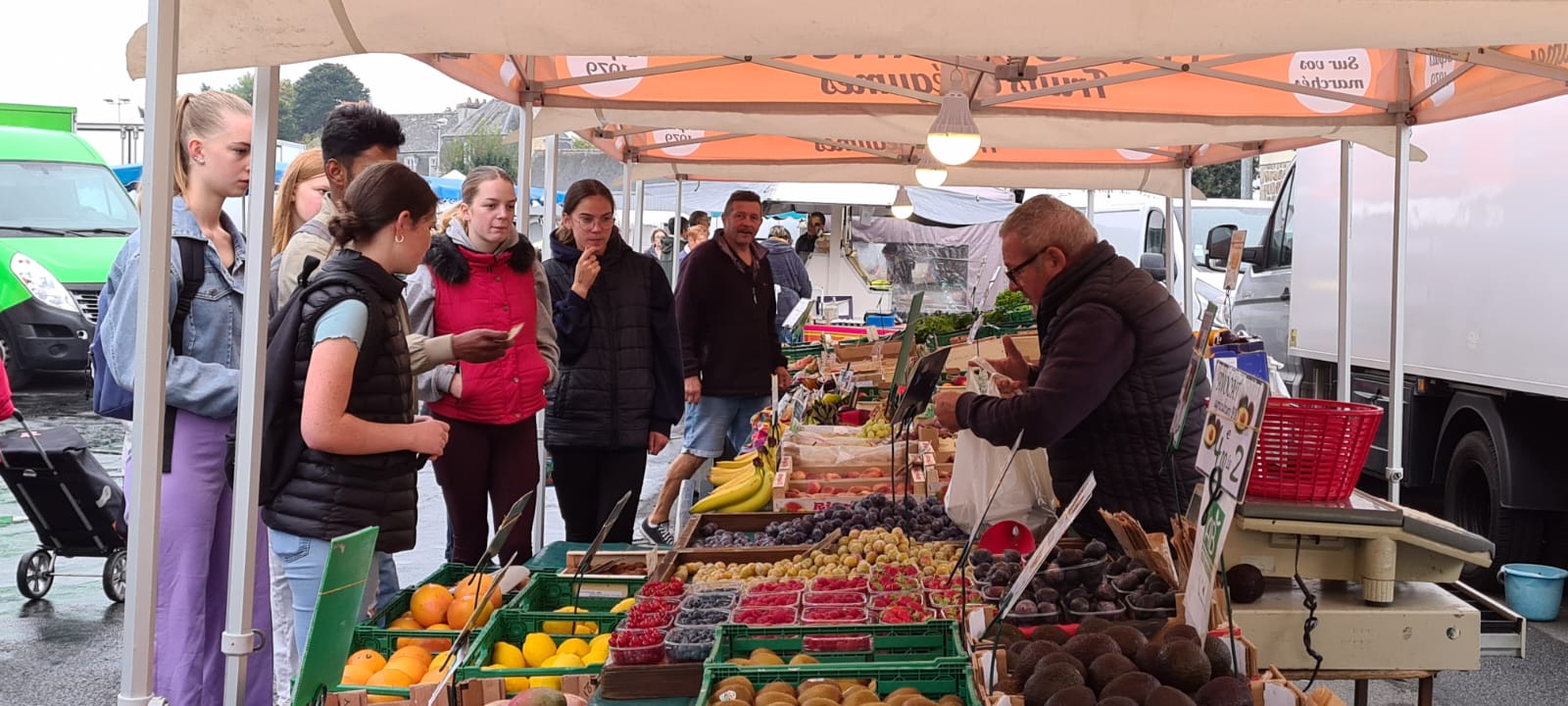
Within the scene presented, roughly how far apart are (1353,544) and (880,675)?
1382 millimetres

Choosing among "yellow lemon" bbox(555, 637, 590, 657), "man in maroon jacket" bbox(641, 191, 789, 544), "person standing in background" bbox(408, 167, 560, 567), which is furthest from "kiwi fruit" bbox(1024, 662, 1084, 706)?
"man in maroon jacket" bbox(641, 191, 789, 544)

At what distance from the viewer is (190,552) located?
136 inches

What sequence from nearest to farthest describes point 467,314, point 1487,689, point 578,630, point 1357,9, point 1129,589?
1. point 1357,9
2. point 1129,589
3. point 578,630
4. point 467,314
5. point 1487,689

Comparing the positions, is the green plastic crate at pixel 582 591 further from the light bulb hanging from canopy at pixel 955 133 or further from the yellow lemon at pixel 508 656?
the light bulb hanging from canopy at pixel 955 133

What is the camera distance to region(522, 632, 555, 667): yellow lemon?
2957 millimetres

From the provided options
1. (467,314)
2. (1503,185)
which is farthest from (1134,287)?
(1503,185)

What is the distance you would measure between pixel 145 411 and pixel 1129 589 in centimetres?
209

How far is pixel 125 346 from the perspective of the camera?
3225 millimetres

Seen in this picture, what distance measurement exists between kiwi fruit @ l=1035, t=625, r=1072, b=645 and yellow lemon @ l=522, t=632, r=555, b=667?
1.09 m

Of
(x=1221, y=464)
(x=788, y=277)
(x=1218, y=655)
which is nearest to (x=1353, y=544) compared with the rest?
(x=1218, y=655)

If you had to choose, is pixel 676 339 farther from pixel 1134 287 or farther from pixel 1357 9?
pixel 1357 9

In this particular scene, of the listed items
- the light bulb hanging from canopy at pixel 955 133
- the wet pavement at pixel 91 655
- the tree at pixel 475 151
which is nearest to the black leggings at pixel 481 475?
the wet pavement at pixel 91 655

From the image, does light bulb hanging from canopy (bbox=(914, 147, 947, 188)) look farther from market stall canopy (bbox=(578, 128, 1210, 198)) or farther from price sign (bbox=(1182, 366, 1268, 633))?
price sign (bbox=(1182, 366, 1268, 633))

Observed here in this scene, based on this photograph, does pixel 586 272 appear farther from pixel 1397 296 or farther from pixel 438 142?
pixel 438 142
